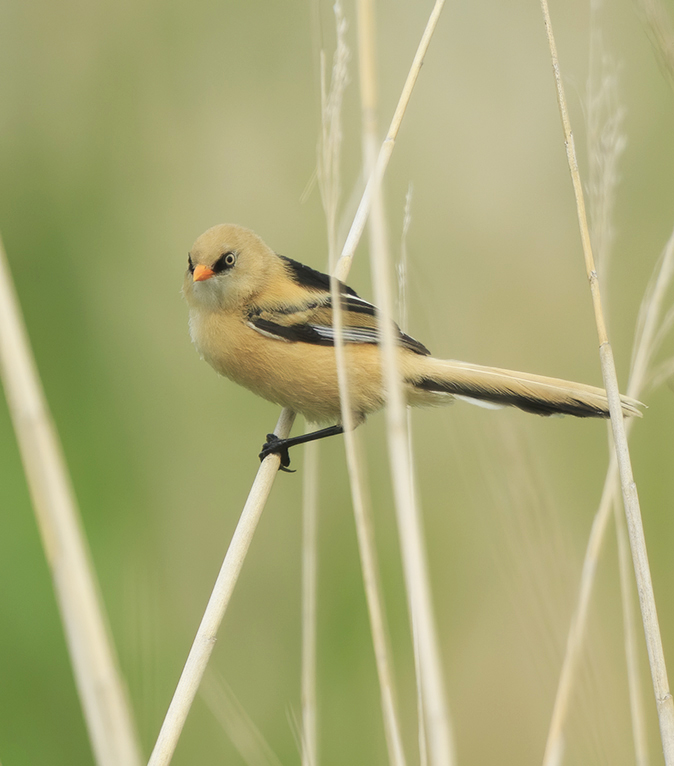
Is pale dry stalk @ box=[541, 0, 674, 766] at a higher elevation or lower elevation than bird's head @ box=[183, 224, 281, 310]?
lower

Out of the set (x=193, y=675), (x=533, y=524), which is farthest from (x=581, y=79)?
(x=193, y=675)

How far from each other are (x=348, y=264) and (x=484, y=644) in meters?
1.70

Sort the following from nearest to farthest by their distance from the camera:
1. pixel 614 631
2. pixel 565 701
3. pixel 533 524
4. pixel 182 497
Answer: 1. pixel 565 701
2. pixel 533 524
3. pixel 614 631
4. pixel 182 497

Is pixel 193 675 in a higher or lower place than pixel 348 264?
lower

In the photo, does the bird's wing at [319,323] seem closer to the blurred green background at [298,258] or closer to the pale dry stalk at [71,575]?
the blurred green background at [298,258]

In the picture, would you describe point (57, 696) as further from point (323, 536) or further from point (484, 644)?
point (484, 644)

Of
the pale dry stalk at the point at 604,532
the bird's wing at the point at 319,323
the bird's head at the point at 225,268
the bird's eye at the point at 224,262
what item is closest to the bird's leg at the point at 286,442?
the bird's wing at the point at 319,323

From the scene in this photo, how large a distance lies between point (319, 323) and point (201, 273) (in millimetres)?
460

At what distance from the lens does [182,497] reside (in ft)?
11.0

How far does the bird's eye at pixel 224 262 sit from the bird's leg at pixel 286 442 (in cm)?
64

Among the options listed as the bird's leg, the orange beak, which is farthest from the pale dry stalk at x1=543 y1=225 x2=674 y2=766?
the orange beak

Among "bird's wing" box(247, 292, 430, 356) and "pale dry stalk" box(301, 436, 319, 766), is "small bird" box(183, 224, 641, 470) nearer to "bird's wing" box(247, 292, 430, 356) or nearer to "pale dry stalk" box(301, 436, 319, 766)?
"bird's wing" box(247, 292, 430, 356)

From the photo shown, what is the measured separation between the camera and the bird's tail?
2.15m

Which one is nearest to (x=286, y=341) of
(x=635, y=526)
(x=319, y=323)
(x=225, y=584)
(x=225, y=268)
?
(x=319, y=323)
